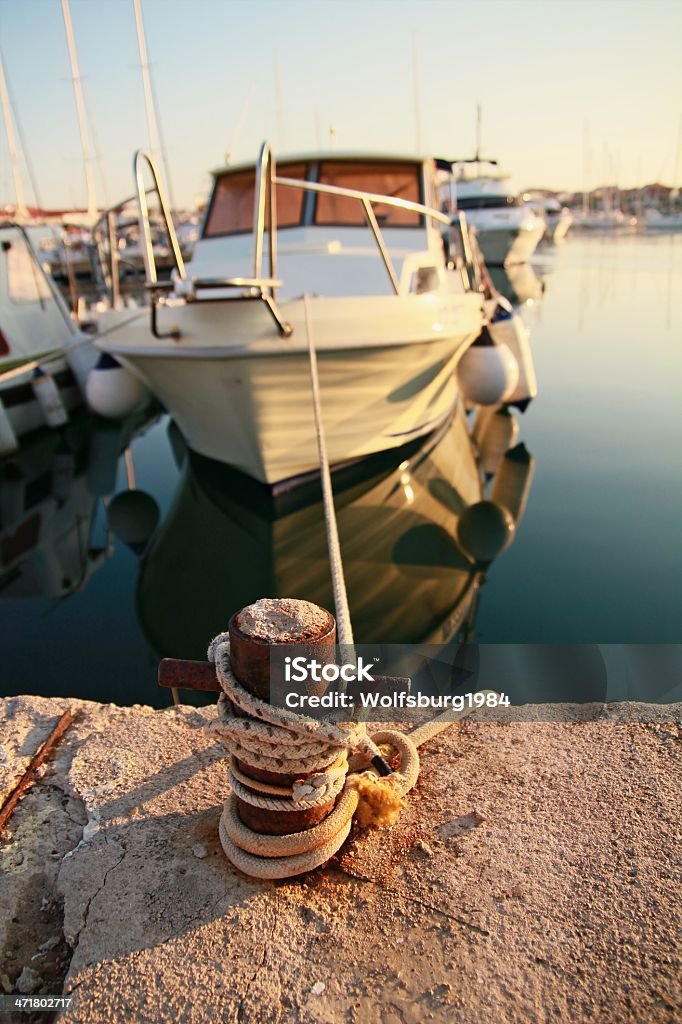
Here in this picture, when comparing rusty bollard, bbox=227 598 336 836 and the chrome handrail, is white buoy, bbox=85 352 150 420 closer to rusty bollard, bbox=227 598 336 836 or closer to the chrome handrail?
the chrome handrail

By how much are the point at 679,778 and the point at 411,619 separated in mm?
2173

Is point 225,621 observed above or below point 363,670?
below

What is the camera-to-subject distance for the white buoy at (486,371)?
7.42m

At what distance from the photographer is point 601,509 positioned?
5.59 meters

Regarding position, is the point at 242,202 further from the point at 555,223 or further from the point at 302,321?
the point at 555,223

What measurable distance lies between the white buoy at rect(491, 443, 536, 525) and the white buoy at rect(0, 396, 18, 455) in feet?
18.5

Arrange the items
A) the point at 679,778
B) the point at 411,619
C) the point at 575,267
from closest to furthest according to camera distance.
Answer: the point at 679,778 < the point at 411,619 < the point at 575,267

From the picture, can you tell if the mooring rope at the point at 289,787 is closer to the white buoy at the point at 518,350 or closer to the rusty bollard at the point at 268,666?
the rusty bollard at the point at 268,666

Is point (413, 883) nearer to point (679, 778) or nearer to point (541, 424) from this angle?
point (679, 778)

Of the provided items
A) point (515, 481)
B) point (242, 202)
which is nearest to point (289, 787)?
point (515, 481)

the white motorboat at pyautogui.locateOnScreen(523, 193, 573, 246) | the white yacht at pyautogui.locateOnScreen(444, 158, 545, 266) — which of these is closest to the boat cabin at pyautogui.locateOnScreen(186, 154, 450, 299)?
the white yacht at pyautogui.locateOnScreen(444, 158, 545, 266)

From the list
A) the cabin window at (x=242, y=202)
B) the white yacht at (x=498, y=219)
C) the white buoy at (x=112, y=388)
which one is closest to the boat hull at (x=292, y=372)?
the cabin window at (x=242, y=202)

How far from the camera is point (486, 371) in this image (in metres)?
7.41

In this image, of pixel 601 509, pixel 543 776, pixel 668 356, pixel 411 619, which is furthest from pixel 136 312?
pixel 668 356
